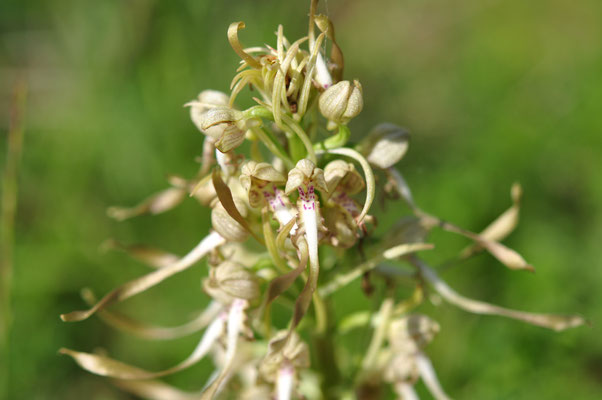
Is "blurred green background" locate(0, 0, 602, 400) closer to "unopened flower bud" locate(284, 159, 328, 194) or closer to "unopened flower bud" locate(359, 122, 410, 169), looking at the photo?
"unopened flower bud" locate(359, 122, 410, 169)

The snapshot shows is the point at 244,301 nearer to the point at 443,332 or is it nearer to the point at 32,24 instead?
the point at 443,332

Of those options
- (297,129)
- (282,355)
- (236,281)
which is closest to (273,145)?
(297,129)

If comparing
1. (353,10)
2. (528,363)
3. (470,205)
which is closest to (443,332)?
(528,363)

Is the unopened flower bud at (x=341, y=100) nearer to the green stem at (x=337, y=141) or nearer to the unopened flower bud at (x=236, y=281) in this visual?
the green stem at (x=337, y=141)

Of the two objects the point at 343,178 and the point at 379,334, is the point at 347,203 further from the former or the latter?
the point at 379,334

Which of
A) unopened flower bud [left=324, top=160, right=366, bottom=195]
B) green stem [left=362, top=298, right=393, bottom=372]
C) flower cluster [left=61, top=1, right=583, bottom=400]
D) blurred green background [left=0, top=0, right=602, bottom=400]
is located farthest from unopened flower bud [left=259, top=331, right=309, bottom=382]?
blurred green background [left=0, top=0, right=602, bottom=400]
